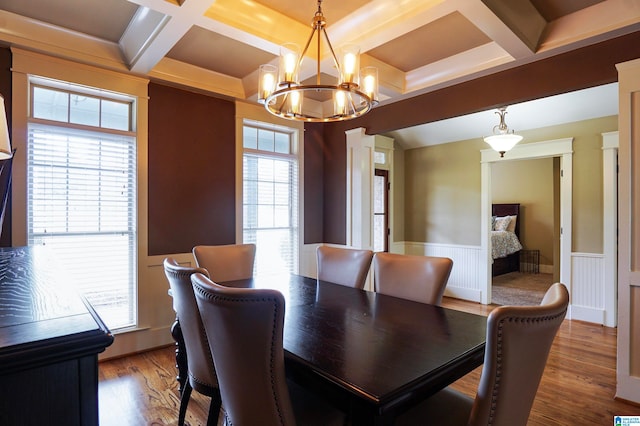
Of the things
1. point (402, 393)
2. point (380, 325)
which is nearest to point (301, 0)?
point (380, 325)

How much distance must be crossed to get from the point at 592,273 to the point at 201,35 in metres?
4.93

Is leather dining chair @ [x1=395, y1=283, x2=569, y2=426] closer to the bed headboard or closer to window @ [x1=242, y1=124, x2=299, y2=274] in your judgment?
window @ [x1=242, y1=124, x2=299, y2=274]

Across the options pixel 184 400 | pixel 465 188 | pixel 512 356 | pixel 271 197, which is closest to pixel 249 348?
pixel 512 356

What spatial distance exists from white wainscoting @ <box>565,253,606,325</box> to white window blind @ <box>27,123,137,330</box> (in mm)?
4971

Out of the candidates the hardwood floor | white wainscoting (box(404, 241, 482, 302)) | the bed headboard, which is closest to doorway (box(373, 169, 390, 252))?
white wainscoting (box(404, 241, 482, 302))

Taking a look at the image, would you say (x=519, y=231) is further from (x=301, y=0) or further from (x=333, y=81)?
(x=301, y=0)

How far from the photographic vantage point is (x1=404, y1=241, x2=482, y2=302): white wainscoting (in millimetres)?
5199

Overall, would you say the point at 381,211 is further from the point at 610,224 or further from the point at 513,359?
the point at 513,359

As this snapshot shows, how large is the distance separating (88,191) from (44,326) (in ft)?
8.98

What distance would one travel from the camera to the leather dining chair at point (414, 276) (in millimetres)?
2098

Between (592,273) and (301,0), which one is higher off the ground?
(301,0)

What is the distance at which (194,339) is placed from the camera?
167cm

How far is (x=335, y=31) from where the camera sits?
8.48ft

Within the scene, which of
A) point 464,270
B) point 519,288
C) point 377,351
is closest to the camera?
point 377,351
